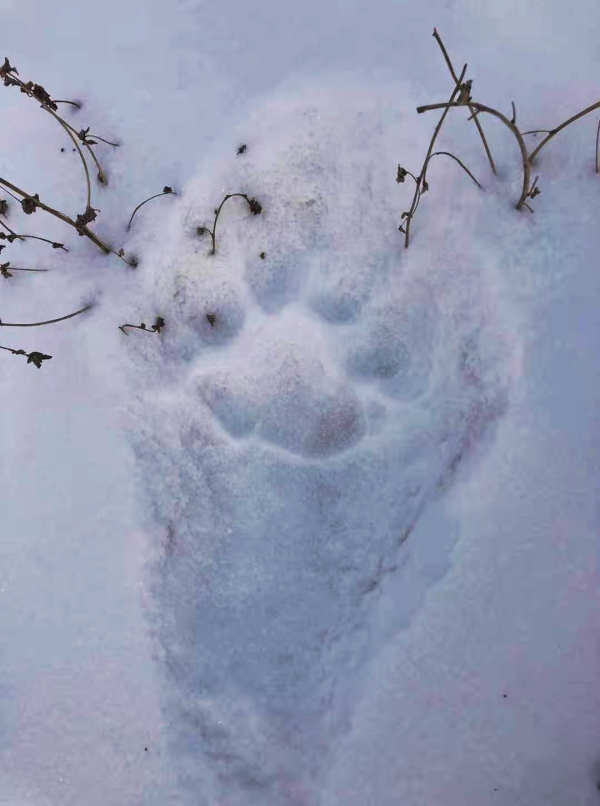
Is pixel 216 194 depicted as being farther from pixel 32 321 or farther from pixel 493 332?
pixel 493 332

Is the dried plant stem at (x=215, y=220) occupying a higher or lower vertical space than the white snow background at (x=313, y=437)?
higher

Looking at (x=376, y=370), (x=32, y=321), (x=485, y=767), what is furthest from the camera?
(x=32, y=321)

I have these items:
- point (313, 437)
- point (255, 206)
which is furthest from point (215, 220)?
point (313, 437)

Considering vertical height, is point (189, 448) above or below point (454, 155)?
below

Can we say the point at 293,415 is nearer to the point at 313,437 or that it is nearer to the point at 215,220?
the point at 313,437

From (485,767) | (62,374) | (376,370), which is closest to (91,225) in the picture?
(62,374)
